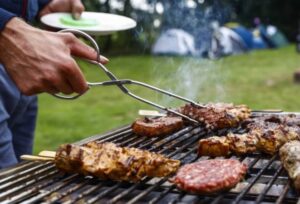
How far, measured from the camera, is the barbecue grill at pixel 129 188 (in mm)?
2021

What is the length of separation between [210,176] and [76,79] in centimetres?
69

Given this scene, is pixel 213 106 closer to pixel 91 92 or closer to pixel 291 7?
pixel 91 92

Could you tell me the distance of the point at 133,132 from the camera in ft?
10.3

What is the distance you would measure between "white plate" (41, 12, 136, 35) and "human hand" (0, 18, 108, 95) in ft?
3.30

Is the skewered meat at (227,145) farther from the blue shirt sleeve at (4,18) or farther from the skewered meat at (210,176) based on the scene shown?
the blue shirt sleeve at (4,18)

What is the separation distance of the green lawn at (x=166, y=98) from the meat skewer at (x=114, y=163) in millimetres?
2471

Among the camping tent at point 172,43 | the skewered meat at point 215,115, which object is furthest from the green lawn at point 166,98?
the skewered meat at point 215,115

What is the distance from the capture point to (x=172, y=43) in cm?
1636

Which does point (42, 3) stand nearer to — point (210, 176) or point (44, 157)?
point (44, 157)

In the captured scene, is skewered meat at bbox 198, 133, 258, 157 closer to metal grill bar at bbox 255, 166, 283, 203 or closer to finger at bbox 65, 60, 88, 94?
metal grill bar at bbox 255, 166, 283, 203

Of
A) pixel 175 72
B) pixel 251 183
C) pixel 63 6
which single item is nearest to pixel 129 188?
pixel 251 183

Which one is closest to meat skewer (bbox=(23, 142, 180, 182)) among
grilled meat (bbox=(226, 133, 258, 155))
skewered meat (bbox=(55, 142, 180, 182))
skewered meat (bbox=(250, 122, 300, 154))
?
skewered meat (bbox=(55, 142, 180, 182))

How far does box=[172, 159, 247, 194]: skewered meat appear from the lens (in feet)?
6.55

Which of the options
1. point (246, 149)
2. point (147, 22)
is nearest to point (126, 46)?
point (147, 22)
